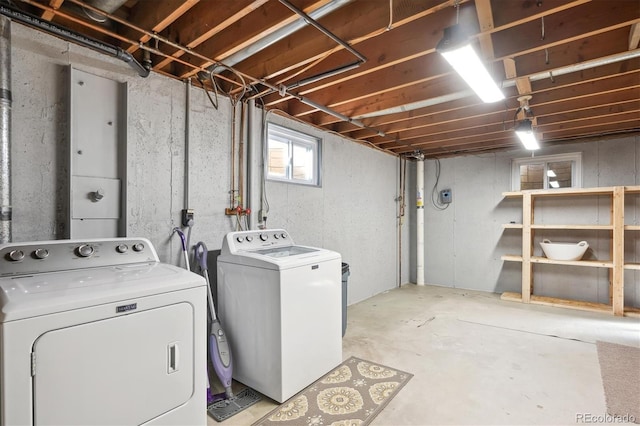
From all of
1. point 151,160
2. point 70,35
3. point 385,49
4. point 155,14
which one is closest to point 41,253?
point 151,160

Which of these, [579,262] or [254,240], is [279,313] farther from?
[579,262]

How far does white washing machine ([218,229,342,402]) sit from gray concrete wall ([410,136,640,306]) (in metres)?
3.61

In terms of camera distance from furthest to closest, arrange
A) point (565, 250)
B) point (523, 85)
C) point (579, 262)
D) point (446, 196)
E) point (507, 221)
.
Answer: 1. point (446, 196)
2. point (507, 221)
3. point (565, 250)
4. point (579, 262)
5. point (523, 85)

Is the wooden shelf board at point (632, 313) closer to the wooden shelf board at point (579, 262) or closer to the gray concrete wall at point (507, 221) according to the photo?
the gray concrete wall at point (507, 221)

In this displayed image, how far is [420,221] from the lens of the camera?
555 cm

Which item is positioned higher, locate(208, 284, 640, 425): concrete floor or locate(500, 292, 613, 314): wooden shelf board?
locate(500, 292, 613, 314): wooden shelf board

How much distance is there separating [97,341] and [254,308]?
1.05 meters

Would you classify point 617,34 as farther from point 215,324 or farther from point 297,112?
point 215,324

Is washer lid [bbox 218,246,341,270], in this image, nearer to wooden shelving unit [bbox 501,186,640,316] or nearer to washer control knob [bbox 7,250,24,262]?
washer control knob [bbox 7,250,24,262]

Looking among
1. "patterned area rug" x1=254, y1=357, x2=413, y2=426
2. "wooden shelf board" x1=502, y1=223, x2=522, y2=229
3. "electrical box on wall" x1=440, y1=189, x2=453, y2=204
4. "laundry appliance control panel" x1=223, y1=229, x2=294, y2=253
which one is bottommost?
"patterned area rug" x1=254, y1=357, x2=413, y2=426

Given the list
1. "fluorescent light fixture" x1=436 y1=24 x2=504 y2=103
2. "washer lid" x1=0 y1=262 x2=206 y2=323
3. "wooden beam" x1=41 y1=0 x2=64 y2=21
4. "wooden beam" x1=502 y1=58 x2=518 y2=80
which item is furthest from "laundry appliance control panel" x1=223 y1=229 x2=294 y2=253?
"wooden beam" x1=502 y1=58 x2=518 y2=80

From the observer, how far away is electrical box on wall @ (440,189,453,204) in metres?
5.47

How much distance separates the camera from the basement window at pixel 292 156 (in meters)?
3.48

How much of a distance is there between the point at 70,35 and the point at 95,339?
178 centimetres
